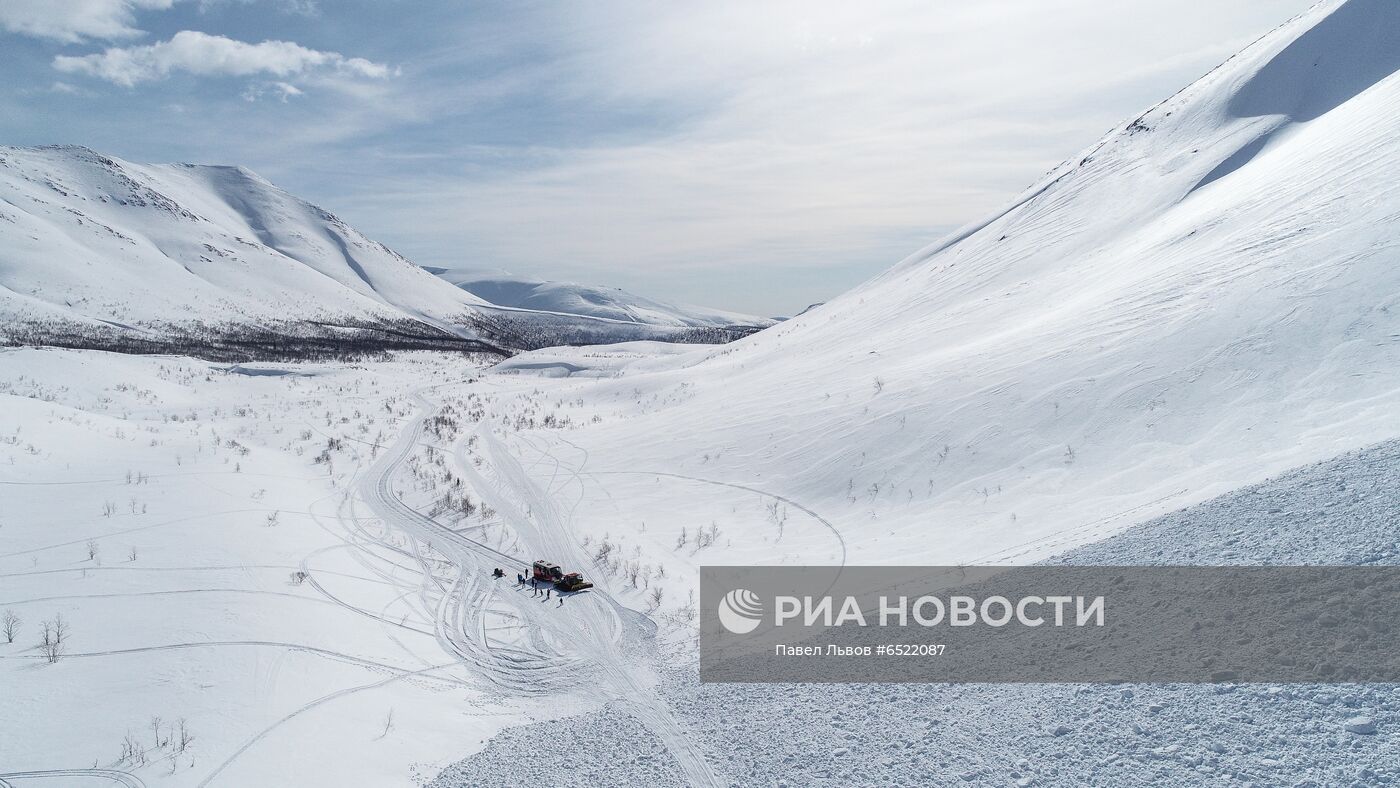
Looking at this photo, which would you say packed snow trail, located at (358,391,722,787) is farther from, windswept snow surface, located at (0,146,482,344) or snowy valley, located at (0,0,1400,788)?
windswept snow surface, located at (0,146,482,344)

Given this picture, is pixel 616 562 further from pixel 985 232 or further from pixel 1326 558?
pixel 985 232

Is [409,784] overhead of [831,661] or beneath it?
beneath

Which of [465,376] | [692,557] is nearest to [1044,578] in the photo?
[692,557]

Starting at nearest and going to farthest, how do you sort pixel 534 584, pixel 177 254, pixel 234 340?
pixel 534 584 < pixel 234 340 < pixel 177 254

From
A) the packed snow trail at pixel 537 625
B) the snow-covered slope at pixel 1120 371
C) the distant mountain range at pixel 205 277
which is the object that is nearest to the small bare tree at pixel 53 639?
the packed snow trail at pixel 537 625

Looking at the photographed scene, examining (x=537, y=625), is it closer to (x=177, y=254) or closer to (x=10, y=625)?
(x=10, y=625)

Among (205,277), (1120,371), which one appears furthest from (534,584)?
(205,277)

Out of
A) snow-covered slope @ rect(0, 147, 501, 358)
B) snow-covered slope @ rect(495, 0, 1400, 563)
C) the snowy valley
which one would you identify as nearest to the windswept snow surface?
snow-covered slope @ rect(0, 147, 501, 358)
